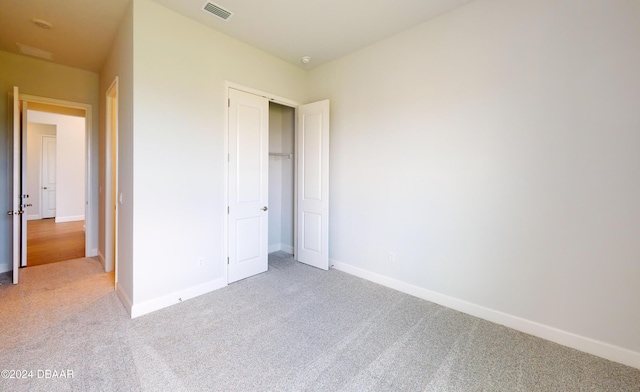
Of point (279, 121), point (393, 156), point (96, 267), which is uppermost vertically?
point (279, 121)

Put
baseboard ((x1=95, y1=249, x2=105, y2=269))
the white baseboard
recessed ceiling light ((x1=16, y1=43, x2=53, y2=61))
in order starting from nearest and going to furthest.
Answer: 1. recessed ceiling light ((x1=16, y1=43, x2=53, y2=61))
2. baseboard ((x1=95, y1=249, x2=105, y2=269))
3. the white baseboard

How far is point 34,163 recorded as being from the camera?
7.52m

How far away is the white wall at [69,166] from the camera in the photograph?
7.29 m

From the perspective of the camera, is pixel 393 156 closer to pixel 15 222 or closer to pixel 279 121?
pixel 279 121

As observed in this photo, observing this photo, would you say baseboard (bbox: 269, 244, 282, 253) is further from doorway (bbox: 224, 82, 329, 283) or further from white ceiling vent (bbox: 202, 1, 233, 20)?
white ceiling vent (bbox: 202, 1, 233, 20)

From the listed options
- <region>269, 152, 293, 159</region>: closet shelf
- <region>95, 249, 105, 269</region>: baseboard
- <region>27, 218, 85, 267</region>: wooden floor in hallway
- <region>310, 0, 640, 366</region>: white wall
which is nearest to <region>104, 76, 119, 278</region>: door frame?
<region>95, 249, 105, 269</region>: baseboard

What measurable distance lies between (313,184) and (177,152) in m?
1.86

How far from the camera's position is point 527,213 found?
7.61ft

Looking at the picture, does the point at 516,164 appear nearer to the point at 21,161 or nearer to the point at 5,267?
the point at 21,161

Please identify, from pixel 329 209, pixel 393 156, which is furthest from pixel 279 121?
pixel 393 156

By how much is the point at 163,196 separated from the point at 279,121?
103 inches

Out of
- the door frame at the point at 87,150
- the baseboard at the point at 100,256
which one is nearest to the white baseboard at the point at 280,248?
the baseboard at the point at 100,256

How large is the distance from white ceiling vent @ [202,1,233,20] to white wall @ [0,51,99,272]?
2.90 m

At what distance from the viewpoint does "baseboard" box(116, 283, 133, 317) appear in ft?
8.42
